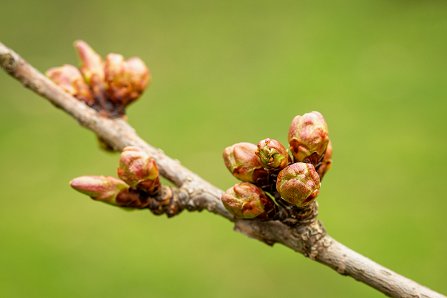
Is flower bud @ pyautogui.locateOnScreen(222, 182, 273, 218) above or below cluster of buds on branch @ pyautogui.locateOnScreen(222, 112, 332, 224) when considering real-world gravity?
below

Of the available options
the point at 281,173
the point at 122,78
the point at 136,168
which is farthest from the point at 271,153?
the point at 122,78

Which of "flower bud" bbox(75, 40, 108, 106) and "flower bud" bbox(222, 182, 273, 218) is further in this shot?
"flower bud" bbox(75, 40, 108, 106)

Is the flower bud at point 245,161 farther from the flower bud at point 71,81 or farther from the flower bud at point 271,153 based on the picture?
the flower bud at point 71,81

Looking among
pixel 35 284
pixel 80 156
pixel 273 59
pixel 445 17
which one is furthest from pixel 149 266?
pixel 445 17

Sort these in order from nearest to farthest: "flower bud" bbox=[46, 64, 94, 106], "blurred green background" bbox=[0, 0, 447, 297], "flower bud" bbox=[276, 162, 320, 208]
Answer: "flower bud" bbox=[276, 162, 320, 208] < "flower bud" bbox=[46, 64, 94, 106] < "blurred green background" bbox=[0, 0, 447, 297]

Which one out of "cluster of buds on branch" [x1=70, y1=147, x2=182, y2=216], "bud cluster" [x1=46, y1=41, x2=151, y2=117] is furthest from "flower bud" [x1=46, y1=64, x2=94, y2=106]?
"cluster of buds on branch" [x1=70, y1=147, x2=182, y2=216]

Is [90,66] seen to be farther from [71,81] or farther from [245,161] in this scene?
[245,161]

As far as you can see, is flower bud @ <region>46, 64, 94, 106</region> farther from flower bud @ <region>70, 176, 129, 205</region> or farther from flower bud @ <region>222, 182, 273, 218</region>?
flower bud @ <region>222, 182, 273, 218</region>
